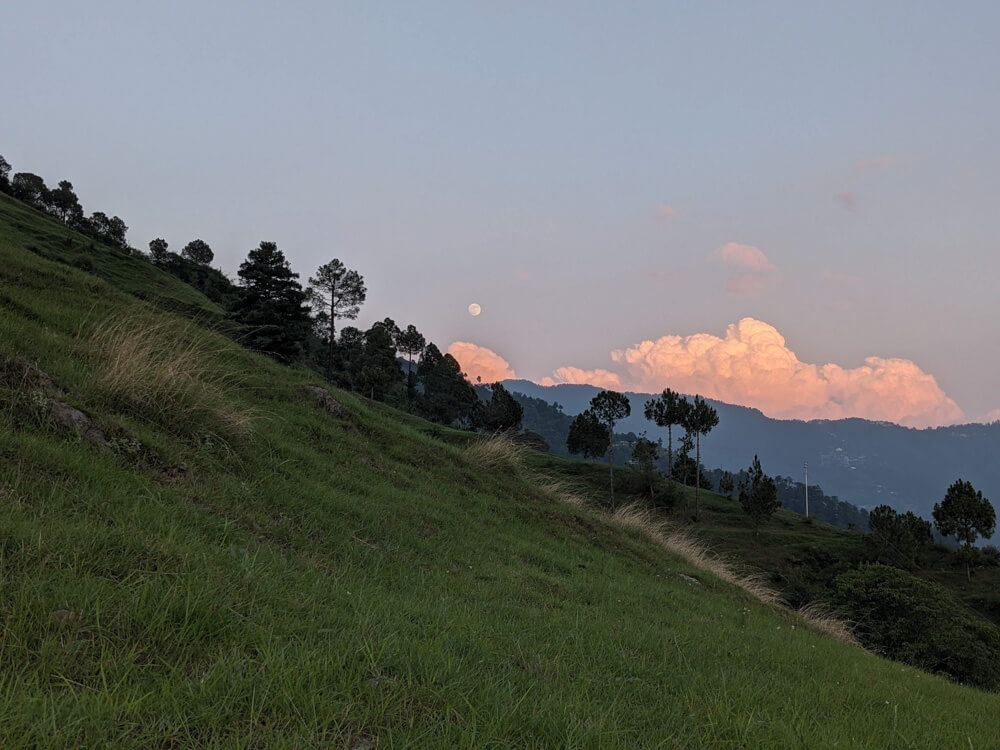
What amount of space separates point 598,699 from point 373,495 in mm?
5141

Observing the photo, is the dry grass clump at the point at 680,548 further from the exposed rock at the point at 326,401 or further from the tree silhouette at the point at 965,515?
the tree silhouette at the point at 965,515

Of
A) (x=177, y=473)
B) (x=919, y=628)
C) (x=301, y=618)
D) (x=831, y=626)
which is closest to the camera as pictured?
(x=301, y=618)

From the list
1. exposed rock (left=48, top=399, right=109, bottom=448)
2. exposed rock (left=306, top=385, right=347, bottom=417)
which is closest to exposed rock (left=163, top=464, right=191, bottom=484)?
exposed rock (left=48, top=399, right=109, bottom=448)

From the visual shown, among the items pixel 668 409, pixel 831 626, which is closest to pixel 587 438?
pixel 668 409

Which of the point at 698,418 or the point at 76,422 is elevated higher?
the point at 698,418

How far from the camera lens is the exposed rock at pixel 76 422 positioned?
4777 millimetres

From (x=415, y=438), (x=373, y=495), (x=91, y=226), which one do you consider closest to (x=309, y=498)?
(x=373, y=495)

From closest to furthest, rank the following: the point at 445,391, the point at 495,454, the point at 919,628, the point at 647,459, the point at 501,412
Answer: the point at 495,454, the point at 919,628, the point at 647,459, the point at 501,412, the point at 445,391

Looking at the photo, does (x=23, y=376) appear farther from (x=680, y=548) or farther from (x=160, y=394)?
(x=680, y=548)

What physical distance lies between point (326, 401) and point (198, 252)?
111 meters

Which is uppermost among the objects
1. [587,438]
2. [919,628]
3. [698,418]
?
[698,418]

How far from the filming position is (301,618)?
3.07 m

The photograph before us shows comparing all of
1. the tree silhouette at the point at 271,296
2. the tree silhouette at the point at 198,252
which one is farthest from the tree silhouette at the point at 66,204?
the tree silhouette at the point at 271,296

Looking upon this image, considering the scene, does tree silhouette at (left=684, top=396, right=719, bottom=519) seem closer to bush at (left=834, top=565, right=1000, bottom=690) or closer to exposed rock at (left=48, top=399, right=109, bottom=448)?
bush at (left=834, top=565, right=1000, bottom=690)
